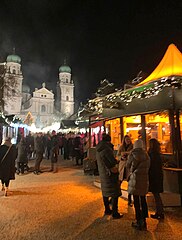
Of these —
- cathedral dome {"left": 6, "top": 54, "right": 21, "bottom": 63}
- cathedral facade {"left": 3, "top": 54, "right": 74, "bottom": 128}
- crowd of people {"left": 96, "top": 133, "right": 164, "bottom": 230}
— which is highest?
cathedral dome {"left": 6, "top": 54, "right": 21, "bottom": 63}

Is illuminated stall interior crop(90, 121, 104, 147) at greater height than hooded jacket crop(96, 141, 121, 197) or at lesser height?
greater

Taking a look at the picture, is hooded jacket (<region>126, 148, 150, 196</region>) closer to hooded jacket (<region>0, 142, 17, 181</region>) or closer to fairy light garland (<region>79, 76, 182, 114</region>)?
fairy light garland (<region>79, 76, 182, 114</region>)

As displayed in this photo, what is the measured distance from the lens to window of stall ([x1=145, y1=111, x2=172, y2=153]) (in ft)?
20.5

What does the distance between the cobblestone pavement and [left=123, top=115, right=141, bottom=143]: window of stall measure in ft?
7.85

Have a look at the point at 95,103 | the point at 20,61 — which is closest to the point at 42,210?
the point at 95,103

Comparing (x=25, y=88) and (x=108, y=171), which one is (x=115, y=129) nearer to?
(x=108, y=171)

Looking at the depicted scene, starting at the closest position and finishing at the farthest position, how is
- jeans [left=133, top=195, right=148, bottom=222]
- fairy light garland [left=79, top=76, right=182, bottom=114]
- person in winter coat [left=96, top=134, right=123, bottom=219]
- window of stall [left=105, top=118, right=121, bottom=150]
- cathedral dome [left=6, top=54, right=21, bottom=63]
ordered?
jeans [left=133, top=195, right=148, bottom=222], person in winter coat [left=96, top=134, right=123, bottom=219], fairy light garland [left=79, top=76, right=182, bottom=114], window of stall [left=105, top=118, right=121, bottom=150], cathedral dome [left=6, top=54, right=21, bottom=63]

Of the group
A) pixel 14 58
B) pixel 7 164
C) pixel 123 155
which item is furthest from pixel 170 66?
pixel 14 58

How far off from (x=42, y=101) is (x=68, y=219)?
6547 centimetres

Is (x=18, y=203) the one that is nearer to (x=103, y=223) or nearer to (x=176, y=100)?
(x=103, y=223)

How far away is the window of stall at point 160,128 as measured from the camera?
6.26 metres

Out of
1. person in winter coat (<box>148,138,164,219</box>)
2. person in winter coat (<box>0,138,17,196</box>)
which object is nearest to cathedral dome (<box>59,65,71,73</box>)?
person in winter coat (<box>0,138,17,196</box>)

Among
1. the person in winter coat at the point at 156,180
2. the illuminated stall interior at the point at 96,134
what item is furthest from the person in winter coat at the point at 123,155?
the illuminated stall interior at the point at 96,134

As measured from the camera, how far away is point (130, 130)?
7.80 m
